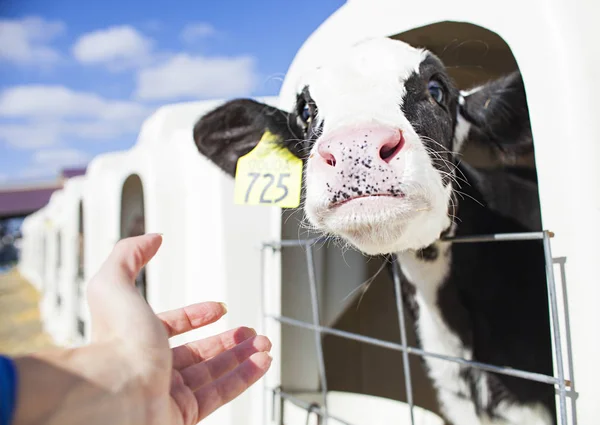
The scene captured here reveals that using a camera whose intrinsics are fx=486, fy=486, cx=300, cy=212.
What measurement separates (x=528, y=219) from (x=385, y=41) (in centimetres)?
87

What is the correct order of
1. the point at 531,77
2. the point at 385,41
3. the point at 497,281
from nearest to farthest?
the point at 531,77 < the point at 385,41 < the point at 497,281

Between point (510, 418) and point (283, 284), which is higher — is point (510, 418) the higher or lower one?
the lower one

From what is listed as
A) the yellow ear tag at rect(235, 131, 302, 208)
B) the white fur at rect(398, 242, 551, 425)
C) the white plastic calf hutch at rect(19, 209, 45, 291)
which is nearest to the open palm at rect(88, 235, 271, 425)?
the yellow ear tag at rect(235, 131, 302, 208)

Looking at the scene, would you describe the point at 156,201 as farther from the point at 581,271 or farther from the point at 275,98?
the point at 581,271

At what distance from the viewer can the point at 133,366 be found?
65 cm

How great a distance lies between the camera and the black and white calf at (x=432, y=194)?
1.08 m

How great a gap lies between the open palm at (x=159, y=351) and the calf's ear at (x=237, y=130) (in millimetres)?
893

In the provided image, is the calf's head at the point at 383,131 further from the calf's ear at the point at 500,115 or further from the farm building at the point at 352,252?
the farm building at the point at 352,252

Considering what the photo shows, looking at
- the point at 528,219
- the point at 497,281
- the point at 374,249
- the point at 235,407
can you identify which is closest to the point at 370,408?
the point at 235,407

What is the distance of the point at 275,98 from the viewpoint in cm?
231

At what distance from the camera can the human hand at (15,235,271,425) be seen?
57cm

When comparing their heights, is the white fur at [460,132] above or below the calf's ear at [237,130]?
below

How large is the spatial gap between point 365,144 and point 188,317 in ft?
1.71

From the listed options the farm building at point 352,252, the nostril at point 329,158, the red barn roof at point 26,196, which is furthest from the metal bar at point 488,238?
the red barn roof at point 26,196
